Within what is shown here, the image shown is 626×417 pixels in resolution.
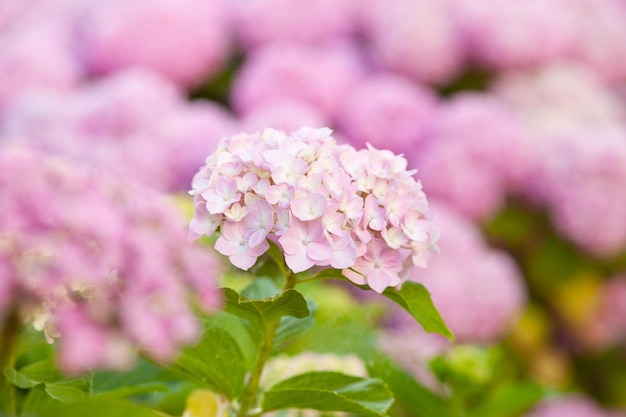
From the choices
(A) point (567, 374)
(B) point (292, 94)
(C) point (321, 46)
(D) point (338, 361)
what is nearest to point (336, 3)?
(C) point (321, 46)

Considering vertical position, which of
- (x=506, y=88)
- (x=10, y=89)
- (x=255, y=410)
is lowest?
(x=255, y=410)

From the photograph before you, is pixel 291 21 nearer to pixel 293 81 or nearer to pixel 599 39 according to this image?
pixel 293 81

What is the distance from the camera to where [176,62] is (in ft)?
4.30

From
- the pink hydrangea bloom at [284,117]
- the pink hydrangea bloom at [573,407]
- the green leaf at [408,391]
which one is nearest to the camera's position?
the green leaf at [408,391]

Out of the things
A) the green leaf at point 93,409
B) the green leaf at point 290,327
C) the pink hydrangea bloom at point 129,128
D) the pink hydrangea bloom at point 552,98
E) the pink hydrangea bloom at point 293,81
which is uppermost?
the pink hydrangea bloom at point 552,98

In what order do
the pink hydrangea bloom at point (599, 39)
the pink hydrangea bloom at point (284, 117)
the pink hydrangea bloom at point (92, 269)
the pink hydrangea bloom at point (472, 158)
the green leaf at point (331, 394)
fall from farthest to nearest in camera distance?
1. the pink hydrangea bloom at point (599, 39)
2. the pink hydrangea bloom at point (472, 158)
3. the pink hydrangea bloom at point (284, 117)
4. the green leaf at point (331, 394)
5. the pink hydrangea bloom at point (92, 269)

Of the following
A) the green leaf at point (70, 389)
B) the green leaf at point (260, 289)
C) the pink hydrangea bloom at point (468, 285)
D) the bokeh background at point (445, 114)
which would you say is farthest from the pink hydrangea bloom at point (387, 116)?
the green leaf at point (70, 389)

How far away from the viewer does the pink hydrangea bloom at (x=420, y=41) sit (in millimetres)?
1285

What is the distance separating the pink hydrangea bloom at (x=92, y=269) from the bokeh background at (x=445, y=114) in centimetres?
71

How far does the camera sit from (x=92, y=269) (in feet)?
1.03

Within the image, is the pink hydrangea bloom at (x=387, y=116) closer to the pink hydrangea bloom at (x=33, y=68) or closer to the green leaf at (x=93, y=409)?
the pink hydrangea bloom at (x=33, y=68)

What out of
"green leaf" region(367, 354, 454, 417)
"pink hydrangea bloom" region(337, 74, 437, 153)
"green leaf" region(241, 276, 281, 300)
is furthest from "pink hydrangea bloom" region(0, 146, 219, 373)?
"pink hydrangea bloom" region(337, 74, 437, 153)

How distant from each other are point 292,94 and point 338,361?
0.70 m

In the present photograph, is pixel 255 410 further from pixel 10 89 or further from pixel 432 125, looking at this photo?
pixel 10 89
